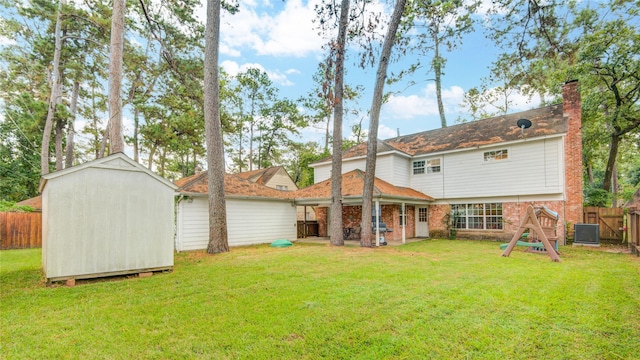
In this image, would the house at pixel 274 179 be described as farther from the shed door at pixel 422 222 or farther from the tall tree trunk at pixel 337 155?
the tall tree trunk at pixel 337 155

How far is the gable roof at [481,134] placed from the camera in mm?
13227

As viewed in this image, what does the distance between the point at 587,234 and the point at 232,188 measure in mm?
14588

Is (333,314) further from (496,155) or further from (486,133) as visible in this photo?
(486,133)

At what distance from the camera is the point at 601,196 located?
14789mm

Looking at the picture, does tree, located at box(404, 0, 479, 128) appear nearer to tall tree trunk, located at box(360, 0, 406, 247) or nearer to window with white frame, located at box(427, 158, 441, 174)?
tall tree trunk, located at box(360, 0, 406, 247)

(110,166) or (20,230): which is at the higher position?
(110,166)

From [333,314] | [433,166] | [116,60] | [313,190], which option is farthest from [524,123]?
[116,60]

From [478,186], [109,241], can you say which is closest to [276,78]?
[478,186]

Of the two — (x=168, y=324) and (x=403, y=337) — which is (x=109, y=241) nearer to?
(x=168, y=324)

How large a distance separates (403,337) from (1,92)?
2234cm

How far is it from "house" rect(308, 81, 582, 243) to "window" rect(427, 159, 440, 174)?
53 millimetres

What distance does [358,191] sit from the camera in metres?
13.7

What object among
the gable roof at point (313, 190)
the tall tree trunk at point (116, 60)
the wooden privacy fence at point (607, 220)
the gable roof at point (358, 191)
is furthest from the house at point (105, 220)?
the wooden privacy fence at point (607, 220)

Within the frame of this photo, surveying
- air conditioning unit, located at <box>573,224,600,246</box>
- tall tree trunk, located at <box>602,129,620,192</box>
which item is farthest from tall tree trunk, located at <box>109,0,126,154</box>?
tall tree trunk, located at <box>602,129,620,192</box>
